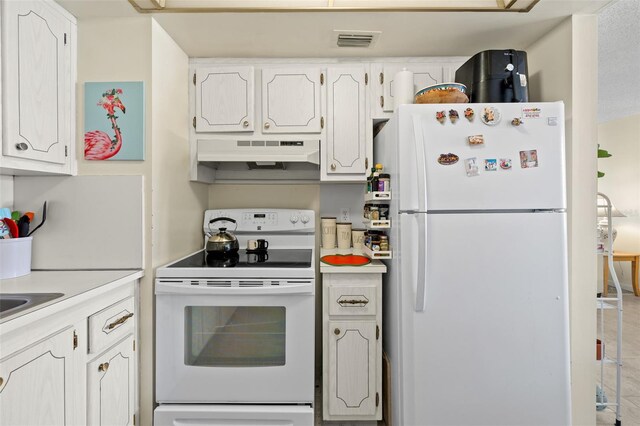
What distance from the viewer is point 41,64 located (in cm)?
146

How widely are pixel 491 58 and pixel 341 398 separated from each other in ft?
6.33

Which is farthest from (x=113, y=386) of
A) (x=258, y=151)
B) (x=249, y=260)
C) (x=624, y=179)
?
(x=624, y=179)

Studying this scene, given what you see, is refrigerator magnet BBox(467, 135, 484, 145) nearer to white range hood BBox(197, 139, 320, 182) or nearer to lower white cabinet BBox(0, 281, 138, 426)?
white range hood BBox(197, 139, 320, 182)

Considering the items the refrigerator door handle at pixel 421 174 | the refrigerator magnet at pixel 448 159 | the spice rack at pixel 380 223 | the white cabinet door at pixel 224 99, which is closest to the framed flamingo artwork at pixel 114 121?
the white cabinet door at pixel 224 99

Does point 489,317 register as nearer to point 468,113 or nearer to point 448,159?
point 448,159

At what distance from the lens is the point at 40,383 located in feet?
3.45

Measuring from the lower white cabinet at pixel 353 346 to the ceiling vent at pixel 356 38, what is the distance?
129 cm

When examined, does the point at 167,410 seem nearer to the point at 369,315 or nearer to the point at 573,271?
the point at 369,315

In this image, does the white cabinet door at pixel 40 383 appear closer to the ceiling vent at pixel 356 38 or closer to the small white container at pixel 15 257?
the small white container at pixel 15 257

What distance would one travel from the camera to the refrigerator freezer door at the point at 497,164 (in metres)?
1.55

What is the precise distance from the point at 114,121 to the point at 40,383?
1.16 metres

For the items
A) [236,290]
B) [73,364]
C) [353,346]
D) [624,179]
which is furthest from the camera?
[624,179]

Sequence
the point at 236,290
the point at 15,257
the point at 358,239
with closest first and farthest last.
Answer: the point at 15,257, the point at 236,290, the point at 358,239

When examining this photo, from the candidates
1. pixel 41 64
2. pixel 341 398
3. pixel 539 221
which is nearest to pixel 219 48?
pixel 41 64
